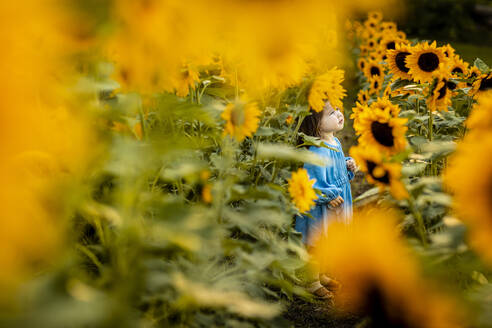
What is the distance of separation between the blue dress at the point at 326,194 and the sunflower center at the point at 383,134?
98cm

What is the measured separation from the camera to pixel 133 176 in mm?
853

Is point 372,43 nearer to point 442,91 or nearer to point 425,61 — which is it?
point 425,61

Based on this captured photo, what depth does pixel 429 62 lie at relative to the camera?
7.60 ft

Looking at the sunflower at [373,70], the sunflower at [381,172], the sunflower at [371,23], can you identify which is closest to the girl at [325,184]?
the sunflower at [381,172]

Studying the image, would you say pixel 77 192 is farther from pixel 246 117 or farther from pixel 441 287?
pixel 246 117

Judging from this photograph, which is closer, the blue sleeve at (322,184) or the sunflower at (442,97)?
the sunflower at (442,97)

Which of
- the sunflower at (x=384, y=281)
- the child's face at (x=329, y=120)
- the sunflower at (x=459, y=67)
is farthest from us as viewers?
the child's face at (x=329, y=120)

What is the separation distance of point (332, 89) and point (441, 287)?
125 cm

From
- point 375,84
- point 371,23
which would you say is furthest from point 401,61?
point 371,23

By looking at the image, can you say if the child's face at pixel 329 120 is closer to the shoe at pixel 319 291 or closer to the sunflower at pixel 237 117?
the shoe at pixel 319 291

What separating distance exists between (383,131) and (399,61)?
0.91 m

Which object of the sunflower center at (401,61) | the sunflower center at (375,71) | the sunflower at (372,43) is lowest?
the sunflower center at (401,61)

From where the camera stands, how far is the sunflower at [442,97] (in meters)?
2.10

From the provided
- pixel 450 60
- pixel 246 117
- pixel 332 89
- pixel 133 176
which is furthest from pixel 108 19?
pixel 450 60
